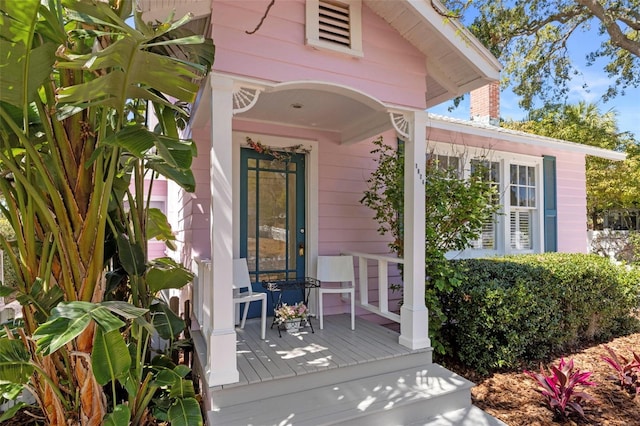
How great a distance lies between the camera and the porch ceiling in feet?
12.0

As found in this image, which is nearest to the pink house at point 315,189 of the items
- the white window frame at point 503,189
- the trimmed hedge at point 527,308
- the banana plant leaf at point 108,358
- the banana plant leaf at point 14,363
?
the white window frame at point 503,189

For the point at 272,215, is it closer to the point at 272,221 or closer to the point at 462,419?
the point at 272,221

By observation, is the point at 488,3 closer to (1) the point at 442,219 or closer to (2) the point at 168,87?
(1) the point at 442,219

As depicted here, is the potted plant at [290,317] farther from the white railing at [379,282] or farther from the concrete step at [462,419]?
the concrete step at [462,419]

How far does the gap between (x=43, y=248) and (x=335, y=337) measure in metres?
2.73

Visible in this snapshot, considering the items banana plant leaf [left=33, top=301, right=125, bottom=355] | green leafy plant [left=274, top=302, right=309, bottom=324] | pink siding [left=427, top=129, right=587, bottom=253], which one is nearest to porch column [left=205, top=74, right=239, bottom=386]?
banana plant leaf [left=33, top=301, right=125, bottom=355]

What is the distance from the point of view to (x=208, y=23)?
118 inches

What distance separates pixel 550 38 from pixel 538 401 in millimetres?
7086

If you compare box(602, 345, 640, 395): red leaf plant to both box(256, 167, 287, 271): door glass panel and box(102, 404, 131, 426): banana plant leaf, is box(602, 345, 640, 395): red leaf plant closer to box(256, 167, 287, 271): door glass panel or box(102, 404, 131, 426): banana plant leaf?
box(256, 167, 287, 271): door glass panel

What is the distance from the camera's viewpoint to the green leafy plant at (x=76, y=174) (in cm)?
191

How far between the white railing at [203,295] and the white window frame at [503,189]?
157 inches

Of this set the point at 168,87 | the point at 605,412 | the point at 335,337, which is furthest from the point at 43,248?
the point at 605,412

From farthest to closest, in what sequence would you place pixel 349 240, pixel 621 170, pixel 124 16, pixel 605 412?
pixel 621 170
pixel 349 240
pixel 605 412
pixel 124 16

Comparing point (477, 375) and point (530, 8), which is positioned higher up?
point (530, 8)
